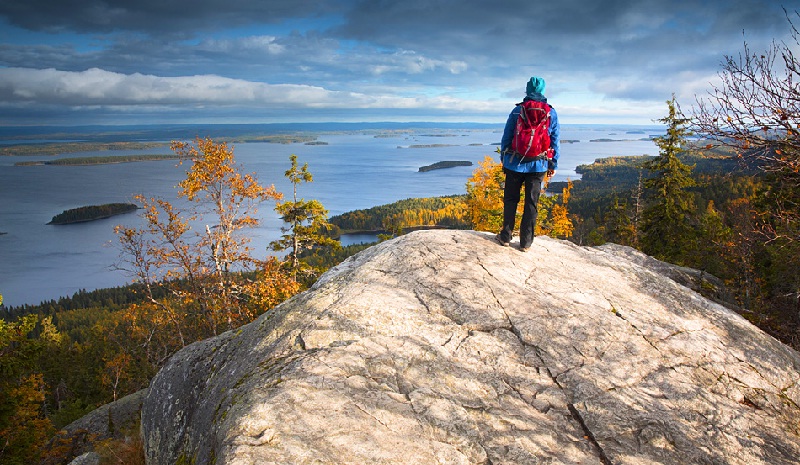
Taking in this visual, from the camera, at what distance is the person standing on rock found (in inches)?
315

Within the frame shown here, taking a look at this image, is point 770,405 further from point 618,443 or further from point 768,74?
point 768,74

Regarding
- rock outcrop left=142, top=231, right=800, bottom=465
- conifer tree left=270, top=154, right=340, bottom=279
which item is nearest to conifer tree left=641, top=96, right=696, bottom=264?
conifer tree left=270, top=154, right=340, bottom=279

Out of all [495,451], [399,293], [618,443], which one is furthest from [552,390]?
[399,293]

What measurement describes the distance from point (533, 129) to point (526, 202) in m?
1.49

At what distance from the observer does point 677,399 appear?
538 centimetres

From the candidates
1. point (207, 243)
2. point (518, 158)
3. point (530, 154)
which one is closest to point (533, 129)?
point (530, 154)

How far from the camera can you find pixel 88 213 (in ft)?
496

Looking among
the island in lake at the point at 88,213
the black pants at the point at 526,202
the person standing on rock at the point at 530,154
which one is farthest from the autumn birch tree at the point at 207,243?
the island in lake at the point at 88,213

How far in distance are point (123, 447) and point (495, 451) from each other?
7.99 metres

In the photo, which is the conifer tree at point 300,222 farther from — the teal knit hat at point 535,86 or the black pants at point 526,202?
the teal knit hat at point 535,86

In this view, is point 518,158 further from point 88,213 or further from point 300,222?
point 88,213

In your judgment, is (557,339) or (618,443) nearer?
(618,443)

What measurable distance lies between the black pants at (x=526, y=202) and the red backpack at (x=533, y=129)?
0.51m

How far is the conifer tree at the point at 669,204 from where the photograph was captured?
94.5 ft
